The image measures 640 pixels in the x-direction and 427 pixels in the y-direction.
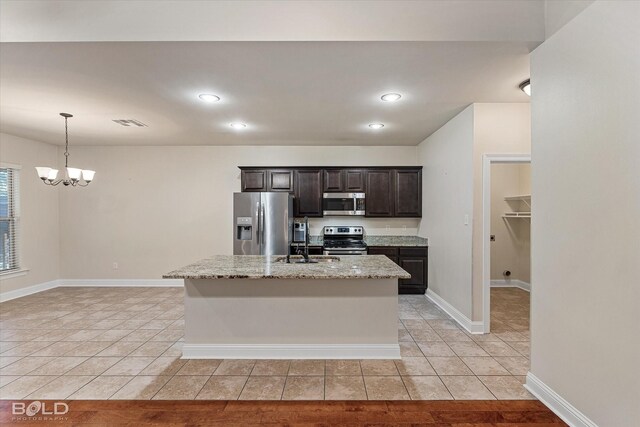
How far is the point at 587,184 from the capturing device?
70.8 inches

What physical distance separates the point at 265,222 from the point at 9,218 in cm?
412

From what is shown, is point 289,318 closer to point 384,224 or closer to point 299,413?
point 299,413

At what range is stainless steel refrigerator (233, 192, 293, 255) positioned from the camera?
472 centimetres

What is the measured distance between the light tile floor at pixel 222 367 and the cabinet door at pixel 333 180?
2.40 meters

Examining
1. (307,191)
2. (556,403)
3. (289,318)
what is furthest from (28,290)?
(556,403)

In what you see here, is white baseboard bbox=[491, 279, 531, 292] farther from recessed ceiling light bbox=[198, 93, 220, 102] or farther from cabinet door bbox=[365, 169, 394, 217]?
recessed ceiling light bbox=[198, 93, 220, 102]

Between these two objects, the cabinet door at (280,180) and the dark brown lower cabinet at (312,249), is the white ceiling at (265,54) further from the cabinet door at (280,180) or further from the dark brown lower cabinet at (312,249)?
the dark brown lower cabinet at (312,249)

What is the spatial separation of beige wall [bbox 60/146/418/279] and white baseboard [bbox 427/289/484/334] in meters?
1.40

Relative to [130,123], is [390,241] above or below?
below

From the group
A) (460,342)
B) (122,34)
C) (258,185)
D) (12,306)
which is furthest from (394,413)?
(12,306)

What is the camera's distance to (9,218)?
15.6 feet

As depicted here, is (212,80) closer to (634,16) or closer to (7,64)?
(7,64)

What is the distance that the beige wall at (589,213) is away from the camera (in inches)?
61.1

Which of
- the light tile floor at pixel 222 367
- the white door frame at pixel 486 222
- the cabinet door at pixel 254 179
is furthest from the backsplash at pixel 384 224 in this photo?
the white door frame at pixel 486 222
